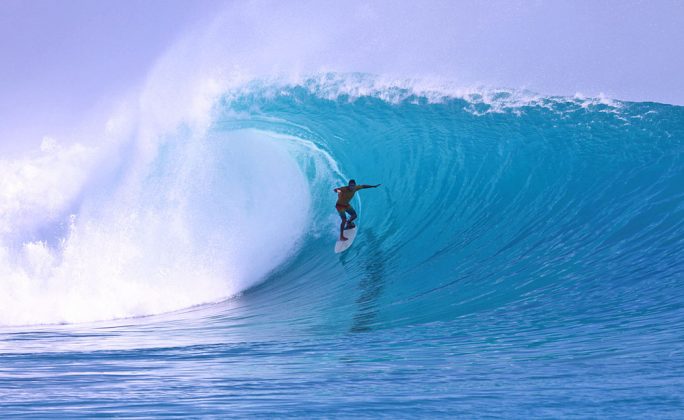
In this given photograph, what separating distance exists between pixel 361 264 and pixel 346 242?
0.92 m

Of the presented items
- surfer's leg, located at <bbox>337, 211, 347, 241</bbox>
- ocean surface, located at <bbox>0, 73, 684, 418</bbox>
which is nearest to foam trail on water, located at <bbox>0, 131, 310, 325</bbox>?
ocean surface, located at <bbox>0, 73, 684, 418</bbox>

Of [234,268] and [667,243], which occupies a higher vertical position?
[234,268]

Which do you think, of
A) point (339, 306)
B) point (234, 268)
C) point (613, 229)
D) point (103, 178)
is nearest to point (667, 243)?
point (613, 229)

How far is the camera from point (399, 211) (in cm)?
1112

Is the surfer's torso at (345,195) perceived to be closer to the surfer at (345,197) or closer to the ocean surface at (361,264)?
the surfer at (345,197)

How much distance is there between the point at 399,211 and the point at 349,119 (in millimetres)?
3058

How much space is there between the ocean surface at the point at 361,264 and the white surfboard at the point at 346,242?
1.32 ft

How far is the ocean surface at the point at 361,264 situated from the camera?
408 cm

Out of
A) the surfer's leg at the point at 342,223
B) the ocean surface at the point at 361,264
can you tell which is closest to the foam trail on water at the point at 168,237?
the ocean surface at the point at 361,264

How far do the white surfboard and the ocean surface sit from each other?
0.40 meters

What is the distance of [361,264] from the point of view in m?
9.62

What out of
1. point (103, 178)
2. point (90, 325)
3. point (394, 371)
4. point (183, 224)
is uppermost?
point (103, 178)

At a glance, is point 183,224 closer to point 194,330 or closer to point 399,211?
point 399,211

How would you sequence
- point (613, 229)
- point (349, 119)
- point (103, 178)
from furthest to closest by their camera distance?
point (349, 119)
point (103, 178)
point (613, 229)
